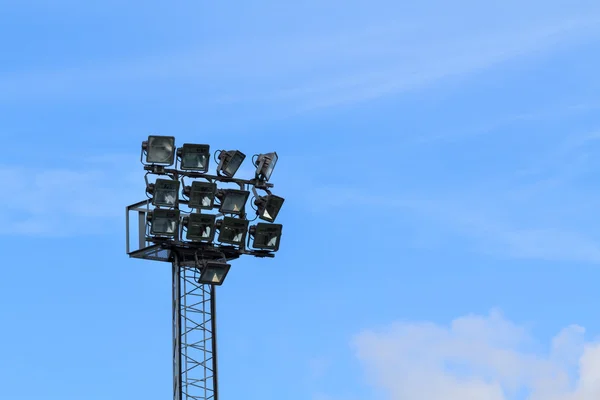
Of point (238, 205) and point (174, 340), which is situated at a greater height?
point (238, 205)

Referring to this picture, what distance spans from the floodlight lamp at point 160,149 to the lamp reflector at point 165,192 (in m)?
0.74

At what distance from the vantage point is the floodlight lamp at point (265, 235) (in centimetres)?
6862

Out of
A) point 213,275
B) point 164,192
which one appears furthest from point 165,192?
point 213,275

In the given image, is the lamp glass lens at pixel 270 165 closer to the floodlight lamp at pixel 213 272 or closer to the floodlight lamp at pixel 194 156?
the floodlight lamp at pixel 194 156

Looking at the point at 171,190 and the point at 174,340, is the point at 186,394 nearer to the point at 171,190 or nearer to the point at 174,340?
the point at 174,340

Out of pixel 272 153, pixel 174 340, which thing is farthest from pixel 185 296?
pixel 272 153

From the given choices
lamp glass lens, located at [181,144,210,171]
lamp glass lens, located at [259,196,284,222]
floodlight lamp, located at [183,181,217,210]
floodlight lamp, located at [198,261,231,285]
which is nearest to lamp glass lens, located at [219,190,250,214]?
floodlight lamp, located at [183,181,217,210]

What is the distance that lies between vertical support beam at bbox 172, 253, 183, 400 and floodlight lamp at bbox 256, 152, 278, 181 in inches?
172

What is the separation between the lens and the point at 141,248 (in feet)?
219

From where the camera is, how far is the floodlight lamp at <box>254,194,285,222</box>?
68.8 metres

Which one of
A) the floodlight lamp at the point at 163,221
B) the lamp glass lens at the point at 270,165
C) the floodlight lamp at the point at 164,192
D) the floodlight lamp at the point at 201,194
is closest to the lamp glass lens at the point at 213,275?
the floodlight lamp at the point at 163,221

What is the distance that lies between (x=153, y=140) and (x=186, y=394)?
7.74 metres

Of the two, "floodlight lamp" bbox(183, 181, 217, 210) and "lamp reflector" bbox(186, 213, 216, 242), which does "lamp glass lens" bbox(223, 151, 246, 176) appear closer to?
"floodlight lamp" bbox(183, 181, 217, 210)

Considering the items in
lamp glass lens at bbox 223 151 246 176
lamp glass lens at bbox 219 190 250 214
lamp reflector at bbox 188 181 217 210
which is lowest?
lamp reflector at bbox 188 181 217 210
